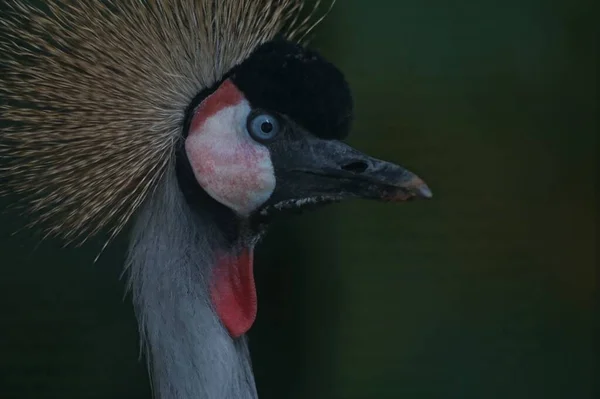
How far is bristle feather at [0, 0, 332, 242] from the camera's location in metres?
1.30

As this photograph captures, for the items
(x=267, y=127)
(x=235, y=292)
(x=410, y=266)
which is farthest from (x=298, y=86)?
(x=410, y=266)

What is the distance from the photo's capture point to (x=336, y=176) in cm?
124

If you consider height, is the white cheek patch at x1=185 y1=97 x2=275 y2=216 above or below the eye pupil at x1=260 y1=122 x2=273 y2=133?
below

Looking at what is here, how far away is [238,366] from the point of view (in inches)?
51.0

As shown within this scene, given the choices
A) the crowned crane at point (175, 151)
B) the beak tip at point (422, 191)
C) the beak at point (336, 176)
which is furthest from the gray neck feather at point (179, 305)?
the beak tip at point (422, 191)

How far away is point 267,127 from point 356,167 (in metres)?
0.13

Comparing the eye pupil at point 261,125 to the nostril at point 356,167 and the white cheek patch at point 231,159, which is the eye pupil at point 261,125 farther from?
the nostril at point 356,167

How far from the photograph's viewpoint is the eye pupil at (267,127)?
1.24 metres

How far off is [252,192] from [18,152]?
34 cm

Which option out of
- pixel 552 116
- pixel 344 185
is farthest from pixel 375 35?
pixel 344 185

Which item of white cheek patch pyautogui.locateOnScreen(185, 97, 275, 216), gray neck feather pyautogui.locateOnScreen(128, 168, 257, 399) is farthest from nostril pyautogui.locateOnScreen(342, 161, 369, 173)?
gray neck feather pyautogui.locateOnScreen(128, 168, 257, 399)

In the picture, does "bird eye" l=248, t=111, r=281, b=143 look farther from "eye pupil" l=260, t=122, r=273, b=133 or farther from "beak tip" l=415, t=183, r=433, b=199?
"beak tip" l=415, t=183, r=433, b=199

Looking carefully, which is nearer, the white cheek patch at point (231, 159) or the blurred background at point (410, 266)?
the white cheek patch at point (231, 159)

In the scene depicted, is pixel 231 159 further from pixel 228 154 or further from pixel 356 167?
pixel 356 167
